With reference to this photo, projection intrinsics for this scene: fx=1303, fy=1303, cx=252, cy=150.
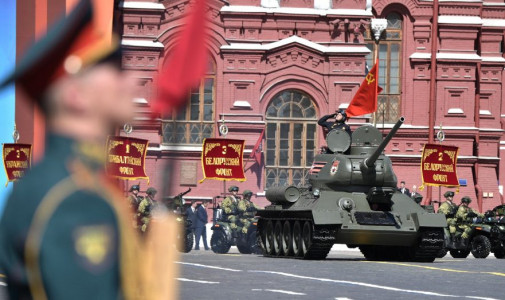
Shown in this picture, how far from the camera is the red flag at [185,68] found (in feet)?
7.41

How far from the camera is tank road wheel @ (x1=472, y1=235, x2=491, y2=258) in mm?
29391

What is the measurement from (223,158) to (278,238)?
29.7 ft

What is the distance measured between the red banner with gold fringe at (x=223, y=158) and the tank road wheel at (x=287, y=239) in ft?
29.5

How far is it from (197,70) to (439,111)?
3973cm

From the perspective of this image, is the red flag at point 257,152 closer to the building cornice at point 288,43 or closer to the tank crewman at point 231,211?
the building cornice at point 288,43

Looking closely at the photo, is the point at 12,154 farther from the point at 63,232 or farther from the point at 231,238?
the point at 63,232

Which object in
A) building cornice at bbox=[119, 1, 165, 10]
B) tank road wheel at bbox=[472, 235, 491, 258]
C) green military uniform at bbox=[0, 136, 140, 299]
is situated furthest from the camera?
building cornice at bbox=[119, 1, 165, 10]

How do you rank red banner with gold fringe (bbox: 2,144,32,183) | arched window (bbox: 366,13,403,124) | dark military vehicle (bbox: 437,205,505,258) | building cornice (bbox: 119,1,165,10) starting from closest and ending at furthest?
dark military vehicle (bbox: 437,205,505,258), red banner with gold fringe (bbox: 2,144,32,183), building cornice (bbox: 119,1,165,10), arched window (bbox: 366,13,403,124)

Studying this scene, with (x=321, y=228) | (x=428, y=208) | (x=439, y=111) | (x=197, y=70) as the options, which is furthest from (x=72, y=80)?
(x=439, y=111)

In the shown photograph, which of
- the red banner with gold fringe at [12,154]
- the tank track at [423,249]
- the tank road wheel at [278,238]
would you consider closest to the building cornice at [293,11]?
the red banner with gold fringe at [12,154]

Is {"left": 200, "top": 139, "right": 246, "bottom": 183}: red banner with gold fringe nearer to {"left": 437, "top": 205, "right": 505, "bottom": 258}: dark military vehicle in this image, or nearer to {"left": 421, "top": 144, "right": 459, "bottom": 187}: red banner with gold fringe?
{"left": 421, "top": 144, "right": 459, "bottom": 187}: red banner with gold fringe

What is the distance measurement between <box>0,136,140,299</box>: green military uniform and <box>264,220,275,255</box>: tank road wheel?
24934 millimetres

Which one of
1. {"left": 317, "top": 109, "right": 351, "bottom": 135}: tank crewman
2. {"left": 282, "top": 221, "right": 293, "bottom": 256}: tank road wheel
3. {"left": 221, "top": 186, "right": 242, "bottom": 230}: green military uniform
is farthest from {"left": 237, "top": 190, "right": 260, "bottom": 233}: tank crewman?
{"left": 317, "top": 109, "right": 351, "bottom": 135}: tank crewman

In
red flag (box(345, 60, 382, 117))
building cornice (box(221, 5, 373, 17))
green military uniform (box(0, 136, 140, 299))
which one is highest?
building cornice (box(221, 5, 373, 17))
